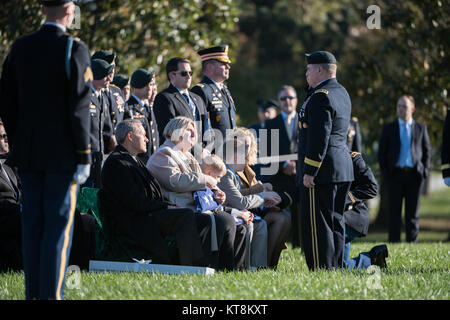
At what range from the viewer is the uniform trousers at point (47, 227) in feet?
16.6

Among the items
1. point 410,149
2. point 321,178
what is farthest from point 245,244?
point 410,149

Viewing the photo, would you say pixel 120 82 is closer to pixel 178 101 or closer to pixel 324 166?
pixel 178 101

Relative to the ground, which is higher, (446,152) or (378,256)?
(446,152)

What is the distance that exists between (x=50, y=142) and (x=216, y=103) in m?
4.28

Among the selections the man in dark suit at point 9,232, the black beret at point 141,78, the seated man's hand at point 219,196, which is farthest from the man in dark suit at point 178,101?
the man in dark suit at point 9,232

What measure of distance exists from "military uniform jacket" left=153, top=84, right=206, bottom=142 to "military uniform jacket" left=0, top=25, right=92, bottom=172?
3.64m

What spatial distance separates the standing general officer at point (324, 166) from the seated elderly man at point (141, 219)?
1.03 meters

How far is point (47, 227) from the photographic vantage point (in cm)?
507

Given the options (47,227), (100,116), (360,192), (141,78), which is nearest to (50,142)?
(47,227)

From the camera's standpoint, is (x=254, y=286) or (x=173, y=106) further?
(x=173, y=106)

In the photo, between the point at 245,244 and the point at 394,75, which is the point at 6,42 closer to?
the point at 245,244

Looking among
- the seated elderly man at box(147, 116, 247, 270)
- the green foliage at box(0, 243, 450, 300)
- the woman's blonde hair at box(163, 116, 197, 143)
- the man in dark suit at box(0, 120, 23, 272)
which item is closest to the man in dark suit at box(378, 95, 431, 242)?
the green foliage at box(0, 243, 450, 300)

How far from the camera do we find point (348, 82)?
16.7 meters
